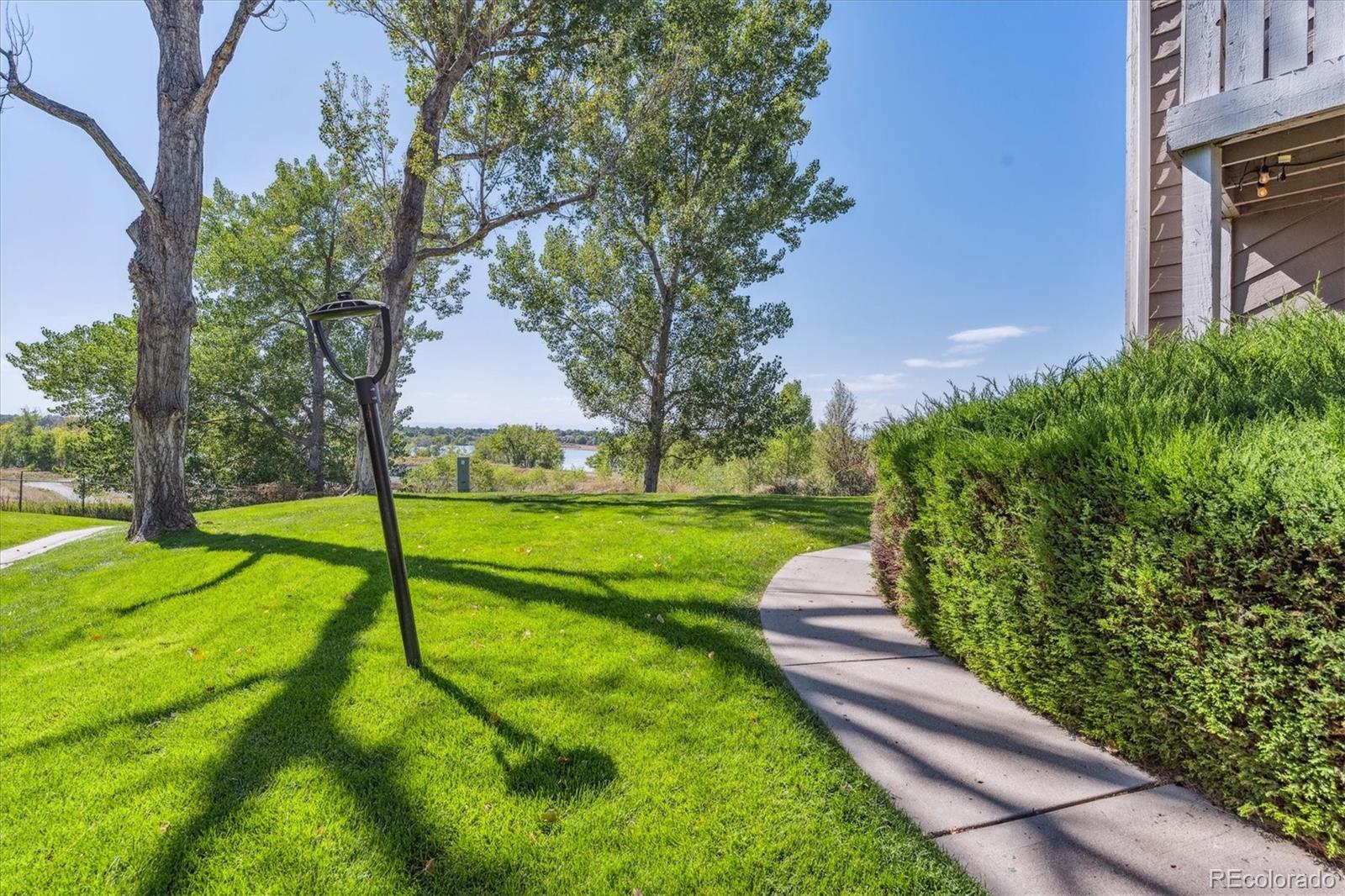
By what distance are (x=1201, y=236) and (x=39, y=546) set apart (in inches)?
610

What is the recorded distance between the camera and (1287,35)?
130 inches

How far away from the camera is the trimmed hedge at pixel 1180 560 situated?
1490 millimetres

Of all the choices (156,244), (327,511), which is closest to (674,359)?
(327,511)

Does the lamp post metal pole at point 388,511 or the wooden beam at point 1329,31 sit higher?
the wooden beam at point 1329,31

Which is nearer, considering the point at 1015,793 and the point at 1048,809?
the point at 1048,809

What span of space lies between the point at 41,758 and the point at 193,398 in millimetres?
20630

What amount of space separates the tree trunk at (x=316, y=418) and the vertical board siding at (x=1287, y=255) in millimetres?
22758

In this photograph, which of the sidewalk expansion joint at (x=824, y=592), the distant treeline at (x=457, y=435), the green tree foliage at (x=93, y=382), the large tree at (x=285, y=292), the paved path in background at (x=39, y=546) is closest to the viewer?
the sidewalk expansion joint at (x=824, y=592)

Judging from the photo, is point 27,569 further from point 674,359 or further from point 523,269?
point 674,359

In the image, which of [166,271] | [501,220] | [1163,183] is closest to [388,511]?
[1163,183]

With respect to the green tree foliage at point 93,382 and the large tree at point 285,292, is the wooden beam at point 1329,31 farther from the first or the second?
the green tree foliage at point 93,382

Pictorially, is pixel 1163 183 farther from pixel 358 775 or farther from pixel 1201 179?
pixel 358 775

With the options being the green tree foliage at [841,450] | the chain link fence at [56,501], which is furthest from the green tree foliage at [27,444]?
the green tree foliage at [841,450]

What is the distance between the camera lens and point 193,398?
1792 cm
